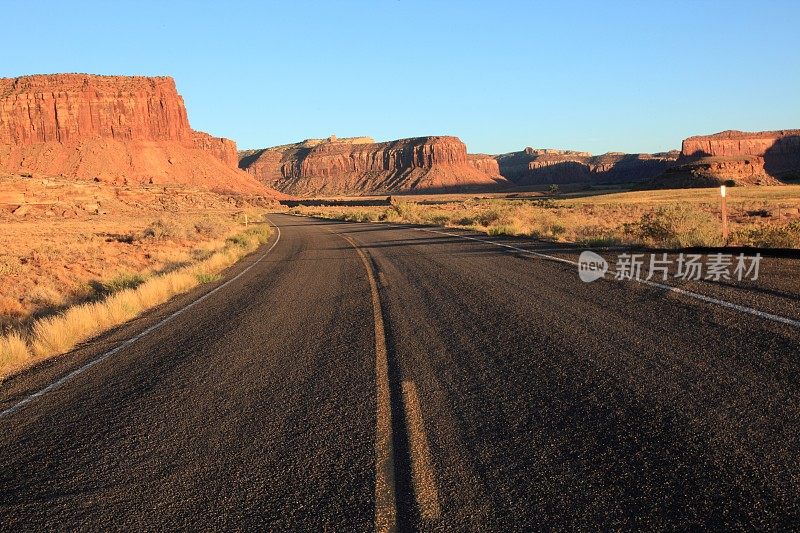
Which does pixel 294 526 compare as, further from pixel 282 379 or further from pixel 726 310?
pixel 726 310

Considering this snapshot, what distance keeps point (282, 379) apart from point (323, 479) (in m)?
2.32

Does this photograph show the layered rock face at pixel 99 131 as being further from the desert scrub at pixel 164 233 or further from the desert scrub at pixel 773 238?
the desert scrub at pixel 773 238

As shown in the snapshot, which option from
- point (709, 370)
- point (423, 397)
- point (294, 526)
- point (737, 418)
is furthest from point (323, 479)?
point (709, 370)

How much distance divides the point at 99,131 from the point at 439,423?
127 metres

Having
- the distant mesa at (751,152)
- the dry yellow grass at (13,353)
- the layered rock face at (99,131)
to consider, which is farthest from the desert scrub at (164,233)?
the distant mesa at (751,152)

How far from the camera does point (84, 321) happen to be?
366 inches

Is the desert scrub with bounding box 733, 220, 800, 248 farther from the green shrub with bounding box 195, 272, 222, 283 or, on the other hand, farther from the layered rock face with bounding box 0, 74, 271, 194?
the layered rock face with bounding box 0, 74, 271, 194

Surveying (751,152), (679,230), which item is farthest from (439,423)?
(751,152)

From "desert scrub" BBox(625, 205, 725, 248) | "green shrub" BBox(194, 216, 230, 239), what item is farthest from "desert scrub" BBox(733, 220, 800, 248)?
"green shrub" BBox(194, 216, 230, 239)

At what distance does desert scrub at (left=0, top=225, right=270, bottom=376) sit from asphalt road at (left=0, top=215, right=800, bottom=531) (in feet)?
1.50

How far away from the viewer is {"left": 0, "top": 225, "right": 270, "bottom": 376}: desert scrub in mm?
7625

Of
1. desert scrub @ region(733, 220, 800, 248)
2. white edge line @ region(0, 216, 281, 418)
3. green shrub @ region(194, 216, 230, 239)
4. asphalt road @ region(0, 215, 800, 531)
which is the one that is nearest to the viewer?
asphalt road @ region(0, 215, 800, 531)

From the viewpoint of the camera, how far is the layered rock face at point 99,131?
106188mm

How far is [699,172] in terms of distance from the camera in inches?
4510
